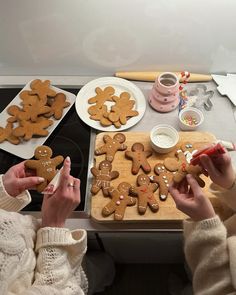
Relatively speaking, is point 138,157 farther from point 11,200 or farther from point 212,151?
point 11,200

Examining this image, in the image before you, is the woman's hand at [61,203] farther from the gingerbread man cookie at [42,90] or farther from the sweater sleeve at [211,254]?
the gingerbread man cookie at [42,90]

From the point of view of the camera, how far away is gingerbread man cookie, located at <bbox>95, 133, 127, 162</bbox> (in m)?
1.00

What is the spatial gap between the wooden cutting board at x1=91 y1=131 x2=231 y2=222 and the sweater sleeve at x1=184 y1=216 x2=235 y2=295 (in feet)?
0.43

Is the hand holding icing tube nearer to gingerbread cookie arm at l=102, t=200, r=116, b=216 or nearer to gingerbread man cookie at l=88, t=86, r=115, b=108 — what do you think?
gingerbread cookie arm at l=102, t=200, r=116, b=216

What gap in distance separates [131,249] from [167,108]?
54 centimetres

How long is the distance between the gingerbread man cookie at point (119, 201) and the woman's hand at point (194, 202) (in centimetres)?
15

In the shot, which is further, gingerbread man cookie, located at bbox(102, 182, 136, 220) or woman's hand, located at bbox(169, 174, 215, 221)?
gingerbread man cookie, located at bbox(102, 182, 136, 220)

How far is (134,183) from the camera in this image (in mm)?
957

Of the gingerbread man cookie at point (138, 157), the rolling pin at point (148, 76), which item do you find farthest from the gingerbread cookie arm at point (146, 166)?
the rolling pin at point (148, 76)

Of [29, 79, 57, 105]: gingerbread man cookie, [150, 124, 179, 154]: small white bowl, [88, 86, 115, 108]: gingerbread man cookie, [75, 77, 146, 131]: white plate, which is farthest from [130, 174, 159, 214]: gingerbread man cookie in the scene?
[29, 79, 57, 105]: gingerbread man cookie

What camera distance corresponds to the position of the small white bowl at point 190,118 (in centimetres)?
106

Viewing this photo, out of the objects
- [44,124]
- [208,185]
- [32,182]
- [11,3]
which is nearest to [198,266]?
[208,185]

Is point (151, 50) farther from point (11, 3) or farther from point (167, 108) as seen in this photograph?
point (11, 3)

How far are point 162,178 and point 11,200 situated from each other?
0.42 metres
